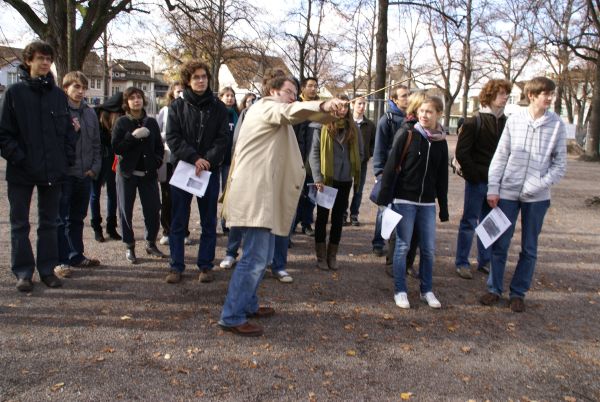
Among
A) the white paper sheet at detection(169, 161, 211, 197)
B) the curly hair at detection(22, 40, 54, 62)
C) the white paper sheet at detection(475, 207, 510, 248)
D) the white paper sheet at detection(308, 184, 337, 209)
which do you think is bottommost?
the white paper sheet at detection(475, 207, 510, 248)

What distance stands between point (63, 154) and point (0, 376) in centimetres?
229

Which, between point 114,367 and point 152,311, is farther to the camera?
point 152,311

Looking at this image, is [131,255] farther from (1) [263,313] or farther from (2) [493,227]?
(2) [493,227]

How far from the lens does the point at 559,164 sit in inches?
→ 186

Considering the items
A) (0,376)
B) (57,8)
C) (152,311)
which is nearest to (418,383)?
(152,311)

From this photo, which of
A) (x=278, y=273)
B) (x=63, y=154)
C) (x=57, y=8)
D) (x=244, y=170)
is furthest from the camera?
(x=57, y=8)

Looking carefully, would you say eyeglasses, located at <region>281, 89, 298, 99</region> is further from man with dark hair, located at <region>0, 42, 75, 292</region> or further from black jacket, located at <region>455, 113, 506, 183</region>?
black jacket, located at <region>455, 113, 506, 183</region>

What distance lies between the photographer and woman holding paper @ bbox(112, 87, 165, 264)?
18.7 feet

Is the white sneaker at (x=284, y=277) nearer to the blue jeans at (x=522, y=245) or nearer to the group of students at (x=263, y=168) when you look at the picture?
the group of students at (x=263, y=168)

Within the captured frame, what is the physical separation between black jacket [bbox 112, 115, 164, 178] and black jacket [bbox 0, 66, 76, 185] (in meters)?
0.84

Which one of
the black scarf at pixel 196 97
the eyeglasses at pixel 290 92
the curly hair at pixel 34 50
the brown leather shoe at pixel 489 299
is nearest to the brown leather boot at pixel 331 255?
the brown leather shoe at pixel 489 299

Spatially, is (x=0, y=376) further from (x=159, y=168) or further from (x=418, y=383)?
(x=159, y=168)

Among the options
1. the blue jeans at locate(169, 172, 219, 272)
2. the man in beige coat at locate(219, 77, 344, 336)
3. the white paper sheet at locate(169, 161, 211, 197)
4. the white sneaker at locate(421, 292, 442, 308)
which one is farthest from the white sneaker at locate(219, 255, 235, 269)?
the white sneaker at locate(421, 292, 442, 308)

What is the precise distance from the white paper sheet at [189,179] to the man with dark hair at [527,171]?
281 cm
